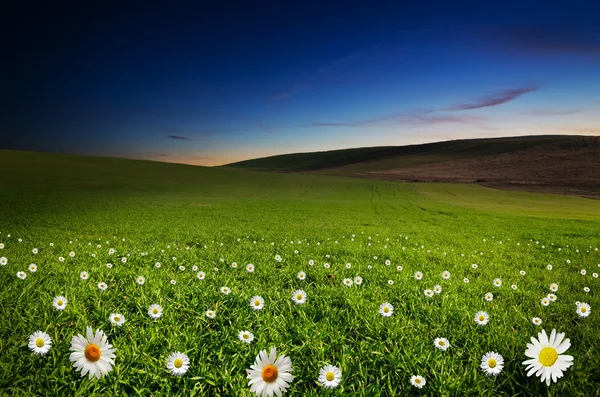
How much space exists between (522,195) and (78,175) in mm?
67376

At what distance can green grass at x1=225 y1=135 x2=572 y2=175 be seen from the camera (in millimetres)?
109750

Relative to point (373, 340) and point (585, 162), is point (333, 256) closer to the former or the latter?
point (373, 340)

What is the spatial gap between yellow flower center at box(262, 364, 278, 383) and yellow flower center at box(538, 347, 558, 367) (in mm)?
1842

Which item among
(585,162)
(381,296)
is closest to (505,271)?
(381,296)

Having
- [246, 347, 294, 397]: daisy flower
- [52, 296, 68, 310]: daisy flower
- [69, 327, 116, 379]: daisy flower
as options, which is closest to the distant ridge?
[246, 347, 294, 397]: daisy flower

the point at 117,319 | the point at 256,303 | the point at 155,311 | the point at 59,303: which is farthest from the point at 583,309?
the point at 59,303

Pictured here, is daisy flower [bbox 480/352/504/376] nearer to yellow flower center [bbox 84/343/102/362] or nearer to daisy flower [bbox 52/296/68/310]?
yellow flower center [bbox 84/343/102/362]

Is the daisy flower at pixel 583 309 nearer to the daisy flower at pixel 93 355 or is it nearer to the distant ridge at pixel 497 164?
the daisy flower at pixel 93 355

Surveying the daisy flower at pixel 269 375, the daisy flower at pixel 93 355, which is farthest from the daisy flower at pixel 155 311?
the daisy flower at pixel 269 375

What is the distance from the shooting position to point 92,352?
2.15 metres

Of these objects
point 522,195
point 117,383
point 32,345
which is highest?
point 32,345

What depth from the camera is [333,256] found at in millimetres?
8352

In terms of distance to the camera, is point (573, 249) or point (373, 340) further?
point (573, 249)

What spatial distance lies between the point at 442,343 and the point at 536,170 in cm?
8963
